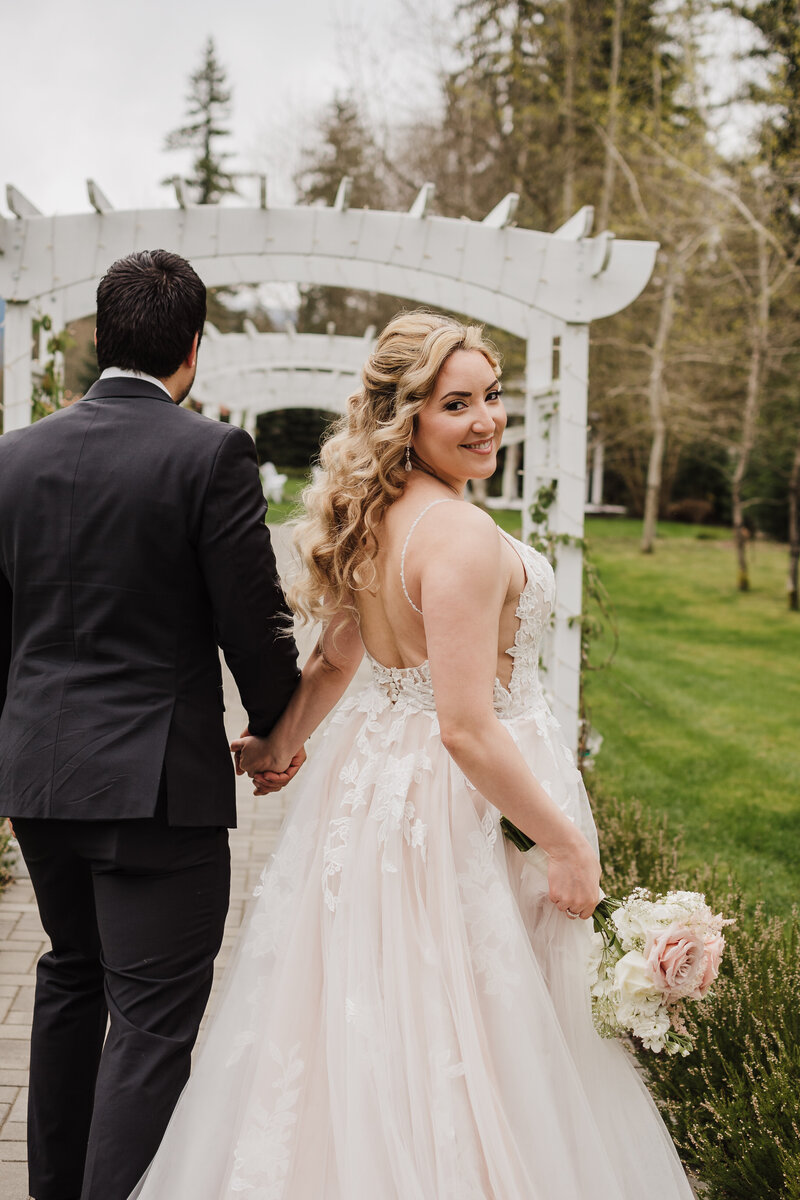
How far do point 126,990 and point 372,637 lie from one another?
798mm

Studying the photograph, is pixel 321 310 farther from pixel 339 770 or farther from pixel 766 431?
pixel 339 770

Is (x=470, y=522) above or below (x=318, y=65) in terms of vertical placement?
below

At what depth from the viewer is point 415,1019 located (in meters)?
1.79

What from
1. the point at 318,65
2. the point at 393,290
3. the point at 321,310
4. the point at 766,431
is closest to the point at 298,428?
the point at 321,310

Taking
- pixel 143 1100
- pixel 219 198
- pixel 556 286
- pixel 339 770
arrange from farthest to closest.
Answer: pixel 219 198 → pixel 556 286 → pixel 339 770 → pixel 143 1100

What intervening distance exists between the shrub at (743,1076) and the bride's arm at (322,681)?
46.9 inches

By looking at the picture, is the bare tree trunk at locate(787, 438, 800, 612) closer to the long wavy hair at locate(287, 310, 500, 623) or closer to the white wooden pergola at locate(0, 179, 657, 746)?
the white wooden pergola at locate(0, 179, 657, 746)

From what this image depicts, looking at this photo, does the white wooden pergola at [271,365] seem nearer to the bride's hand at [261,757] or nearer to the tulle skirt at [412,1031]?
the bride's hand at [261,757]

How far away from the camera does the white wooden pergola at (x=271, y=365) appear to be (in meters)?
10.9

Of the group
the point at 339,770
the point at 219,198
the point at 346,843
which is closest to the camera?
the point at 346,843

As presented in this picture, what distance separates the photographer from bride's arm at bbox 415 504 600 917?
174 cm

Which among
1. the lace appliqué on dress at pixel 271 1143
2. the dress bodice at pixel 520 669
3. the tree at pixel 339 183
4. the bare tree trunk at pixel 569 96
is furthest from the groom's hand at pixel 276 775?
the tree at pixel 339 183

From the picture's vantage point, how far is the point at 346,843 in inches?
77.4

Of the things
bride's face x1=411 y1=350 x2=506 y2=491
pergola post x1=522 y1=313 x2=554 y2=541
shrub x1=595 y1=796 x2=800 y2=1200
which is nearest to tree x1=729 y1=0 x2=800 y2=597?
pergola post x1=522 y1=313 x2=554 y2=541
